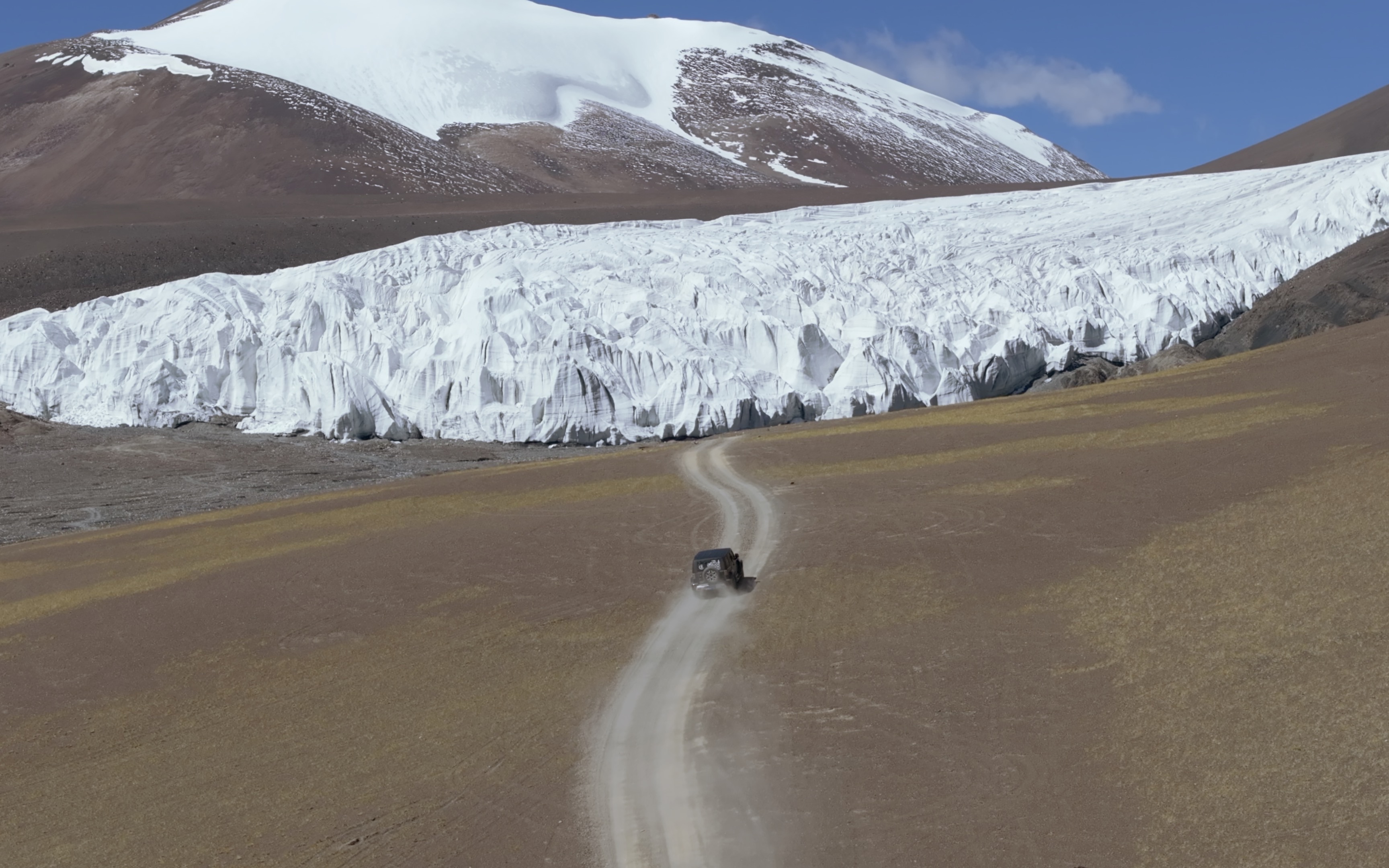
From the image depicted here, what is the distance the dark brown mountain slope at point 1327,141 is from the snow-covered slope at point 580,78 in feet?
127

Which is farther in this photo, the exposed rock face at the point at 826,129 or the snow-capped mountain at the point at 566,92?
the exposed rock face at the point at 826,129

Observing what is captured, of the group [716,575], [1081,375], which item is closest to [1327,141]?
[1081,375]

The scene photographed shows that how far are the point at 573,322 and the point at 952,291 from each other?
52.0 feet

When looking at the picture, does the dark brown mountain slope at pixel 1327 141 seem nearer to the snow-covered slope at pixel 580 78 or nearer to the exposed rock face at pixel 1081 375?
the exposed rock face at pixel 1081 375

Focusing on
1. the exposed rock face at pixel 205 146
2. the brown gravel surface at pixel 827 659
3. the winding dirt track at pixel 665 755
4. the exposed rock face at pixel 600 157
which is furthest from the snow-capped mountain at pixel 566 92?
the winding dirt track at pixel 665 755

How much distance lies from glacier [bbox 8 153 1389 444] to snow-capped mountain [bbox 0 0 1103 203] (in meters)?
43.5

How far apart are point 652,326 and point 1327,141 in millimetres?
55607

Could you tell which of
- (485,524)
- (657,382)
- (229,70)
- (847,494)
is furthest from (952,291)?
(229,70)

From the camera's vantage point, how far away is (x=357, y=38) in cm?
12338

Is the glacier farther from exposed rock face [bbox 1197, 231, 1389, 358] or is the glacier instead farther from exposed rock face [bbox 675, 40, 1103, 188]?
exposed rock face [bbox 675, 40, 1103, 188]

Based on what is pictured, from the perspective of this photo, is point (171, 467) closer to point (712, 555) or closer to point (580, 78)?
point (712, 555)

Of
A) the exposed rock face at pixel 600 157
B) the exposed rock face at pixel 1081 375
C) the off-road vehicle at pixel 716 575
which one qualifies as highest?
the exposed rock face at pixel 600 157

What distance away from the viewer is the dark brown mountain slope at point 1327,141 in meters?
80.1

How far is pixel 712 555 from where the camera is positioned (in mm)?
23672
